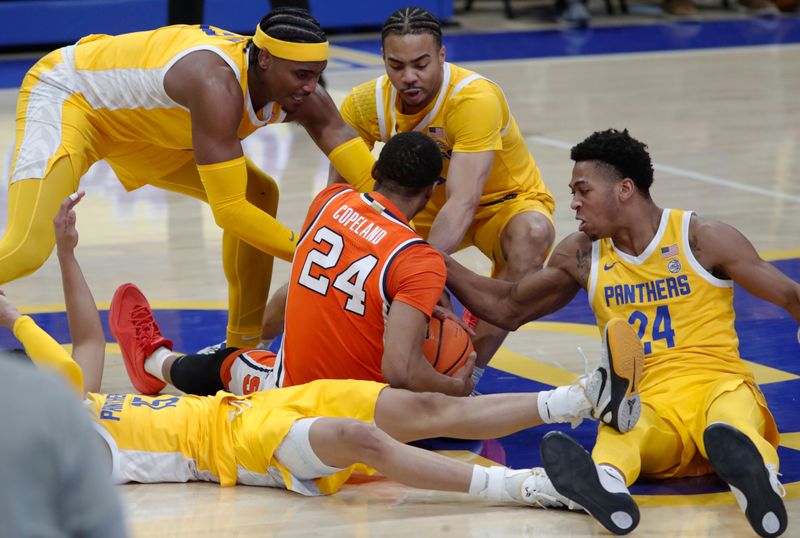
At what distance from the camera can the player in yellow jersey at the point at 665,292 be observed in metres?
3.96

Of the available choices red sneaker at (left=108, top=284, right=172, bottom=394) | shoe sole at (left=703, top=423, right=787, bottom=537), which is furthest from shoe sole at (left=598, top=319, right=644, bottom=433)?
red sneaker at (left=108, top=284, right=172, bottom=394)

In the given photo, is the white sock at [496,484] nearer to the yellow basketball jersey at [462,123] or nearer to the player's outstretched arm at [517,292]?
the player's outstretched arm at [517,292]

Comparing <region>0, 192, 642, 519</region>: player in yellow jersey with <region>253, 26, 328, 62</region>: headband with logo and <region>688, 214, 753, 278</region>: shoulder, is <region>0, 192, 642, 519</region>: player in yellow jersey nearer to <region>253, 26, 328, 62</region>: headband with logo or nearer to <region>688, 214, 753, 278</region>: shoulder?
<region>688, 214, 753, 278</region>: shoulder

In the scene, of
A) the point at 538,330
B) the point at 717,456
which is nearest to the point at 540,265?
the point at 538,330

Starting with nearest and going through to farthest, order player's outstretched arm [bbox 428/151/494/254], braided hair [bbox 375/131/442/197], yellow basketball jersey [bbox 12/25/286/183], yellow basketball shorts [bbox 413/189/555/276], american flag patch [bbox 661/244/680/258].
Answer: braided hair [bbox 375/131/442/197] < american flag patch [bbox 661/244/680/258] < yellow basketball jersey [bbox 12/25/286/183] < player's outstretched arm [bbox 428/151/494/254] < yellow basketball shorts [bbox 413/189/555/276]

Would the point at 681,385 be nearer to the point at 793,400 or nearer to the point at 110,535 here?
the point at 793,400

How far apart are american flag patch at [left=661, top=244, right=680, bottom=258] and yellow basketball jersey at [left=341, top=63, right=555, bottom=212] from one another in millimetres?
1104

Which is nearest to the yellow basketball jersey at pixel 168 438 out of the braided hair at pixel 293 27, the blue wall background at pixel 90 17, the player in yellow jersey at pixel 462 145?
the player in yellow jersey at pixel 462 145

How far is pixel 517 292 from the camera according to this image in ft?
15.1

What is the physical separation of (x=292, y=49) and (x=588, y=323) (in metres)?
2.05

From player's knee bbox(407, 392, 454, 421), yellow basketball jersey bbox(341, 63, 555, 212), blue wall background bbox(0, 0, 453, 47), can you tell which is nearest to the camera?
player's knee bbox(407, 392, 454, 421)

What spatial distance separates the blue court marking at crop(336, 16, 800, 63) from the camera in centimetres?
1444

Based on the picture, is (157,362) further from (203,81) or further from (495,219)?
(495,219)

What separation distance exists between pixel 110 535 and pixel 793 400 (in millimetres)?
3725
